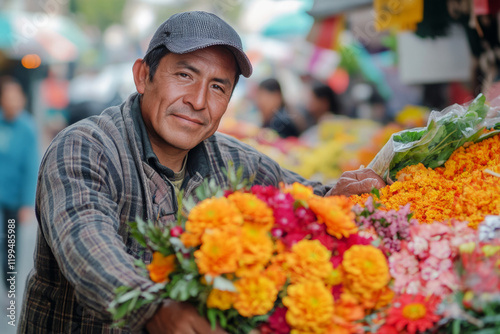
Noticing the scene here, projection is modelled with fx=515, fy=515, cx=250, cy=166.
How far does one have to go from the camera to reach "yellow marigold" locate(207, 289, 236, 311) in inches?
47.2

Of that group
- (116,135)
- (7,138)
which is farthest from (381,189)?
(7,138)

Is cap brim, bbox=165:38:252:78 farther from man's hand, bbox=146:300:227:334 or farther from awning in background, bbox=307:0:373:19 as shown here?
awning in background, bbox=307:0:373:19

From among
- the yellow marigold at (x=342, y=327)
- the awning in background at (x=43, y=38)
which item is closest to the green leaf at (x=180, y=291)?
the yellow marigold at (x=342, y=327)

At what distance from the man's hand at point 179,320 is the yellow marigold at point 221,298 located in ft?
0.26

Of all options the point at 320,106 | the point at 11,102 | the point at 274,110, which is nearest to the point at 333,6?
the point at 274,110

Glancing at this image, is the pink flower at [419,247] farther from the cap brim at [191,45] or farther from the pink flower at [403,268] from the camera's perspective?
the cap brim at [191,45]

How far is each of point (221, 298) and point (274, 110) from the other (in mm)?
6337

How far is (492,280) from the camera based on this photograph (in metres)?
1.13

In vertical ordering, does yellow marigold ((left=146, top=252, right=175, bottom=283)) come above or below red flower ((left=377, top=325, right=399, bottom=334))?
above

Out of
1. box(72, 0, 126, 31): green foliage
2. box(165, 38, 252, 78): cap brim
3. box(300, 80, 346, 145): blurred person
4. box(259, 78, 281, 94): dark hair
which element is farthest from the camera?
box(72, 0, 126, 31): green foliage

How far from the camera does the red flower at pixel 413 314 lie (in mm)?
1192

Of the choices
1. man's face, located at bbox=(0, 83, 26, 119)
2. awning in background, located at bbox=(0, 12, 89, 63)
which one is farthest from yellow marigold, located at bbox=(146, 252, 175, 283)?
awning in background, located at bbox=(0, 12, 89, 63)

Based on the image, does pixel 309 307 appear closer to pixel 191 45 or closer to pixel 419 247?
pixel 419 247

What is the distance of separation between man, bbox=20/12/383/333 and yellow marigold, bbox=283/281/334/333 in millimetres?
492
